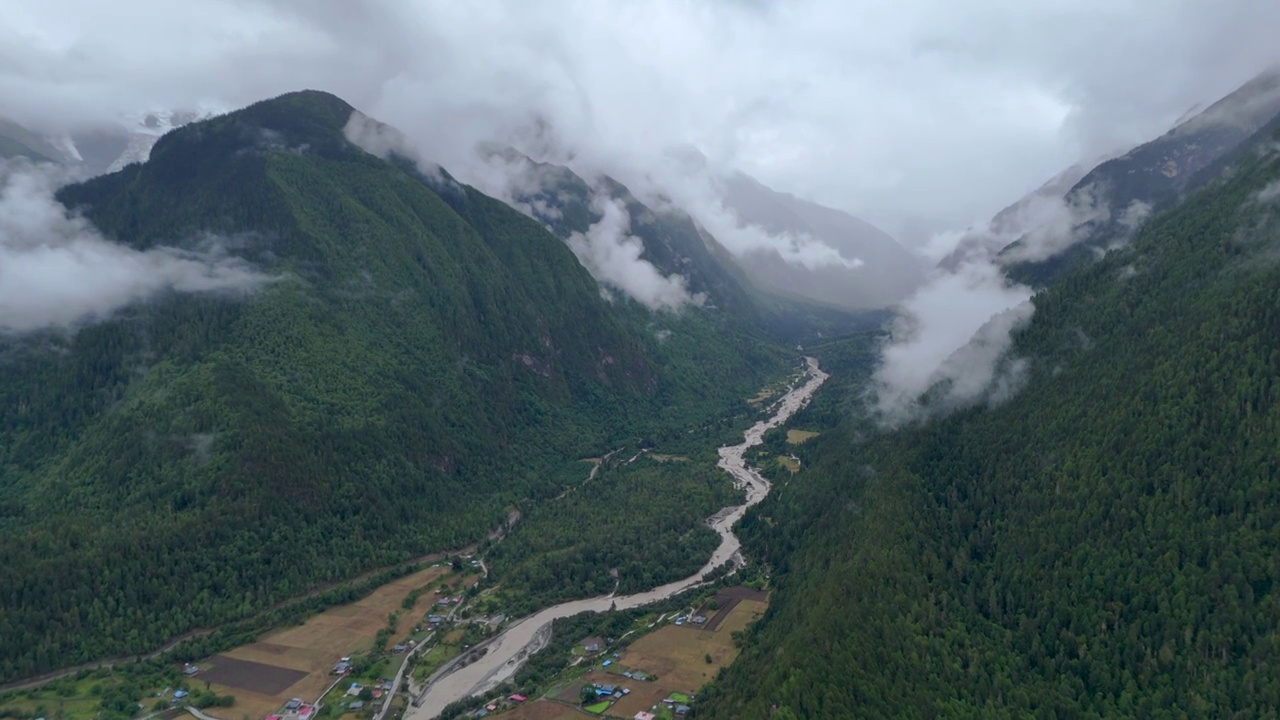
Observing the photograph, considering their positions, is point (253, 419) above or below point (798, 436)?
above

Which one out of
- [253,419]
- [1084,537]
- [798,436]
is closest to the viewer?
[1084,537]

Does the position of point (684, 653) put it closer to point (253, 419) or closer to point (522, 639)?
point (522, 639)

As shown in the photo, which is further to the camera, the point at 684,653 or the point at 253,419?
the point at 253,419

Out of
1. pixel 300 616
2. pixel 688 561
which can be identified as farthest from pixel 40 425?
pixel 688 561

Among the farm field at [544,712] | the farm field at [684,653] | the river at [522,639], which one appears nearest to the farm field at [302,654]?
the river at [522,639]

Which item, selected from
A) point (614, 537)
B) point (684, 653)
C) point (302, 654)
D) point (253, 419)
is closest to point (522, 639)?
point (684, 653)
